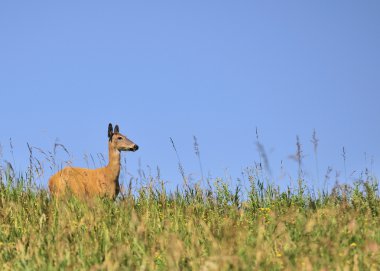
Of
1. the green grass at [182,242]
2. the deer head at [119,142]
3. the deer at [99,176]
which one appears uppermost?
the deer head at [119,142]

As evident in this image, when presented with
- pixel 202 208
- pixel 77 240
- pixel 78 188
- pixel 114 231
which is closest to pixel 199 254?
pixel 77 240

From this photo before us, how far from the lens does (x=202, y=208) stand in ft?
29.0

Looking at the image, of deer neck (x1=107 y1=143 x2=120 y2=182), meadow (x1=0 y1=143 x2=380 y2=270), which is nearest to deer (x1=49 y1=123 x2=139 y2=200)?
deer neck (x1=107 y1=143 x2=120 y2=182)

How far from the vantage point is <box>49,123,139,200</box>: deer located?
11.5m

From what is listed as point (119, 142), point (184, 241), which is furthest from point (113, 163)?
point (184, 241)

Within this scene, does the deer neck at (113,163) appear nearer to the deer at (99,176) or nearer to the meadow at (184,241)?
the deer at (99,176)

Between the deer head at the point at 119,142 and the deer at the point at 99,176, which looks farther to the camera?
the deer head at the point at 119,142

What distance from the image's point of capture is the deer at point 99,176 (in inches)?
451

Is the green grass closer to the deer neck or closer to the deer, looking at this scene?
the deer

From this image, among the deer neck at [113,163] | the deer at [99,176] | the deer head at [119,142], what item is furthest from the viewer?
the deer head at [119,142]

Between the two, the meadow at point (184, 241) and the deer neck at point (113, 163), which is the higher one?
the deer neck at point (113, 163)

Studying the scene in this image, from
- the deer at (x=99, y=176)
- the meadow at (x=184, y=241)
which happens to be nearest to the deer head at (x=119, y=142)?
the deer at (x=99, y=176)

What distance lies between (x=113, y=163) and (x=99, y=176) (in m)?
1.13

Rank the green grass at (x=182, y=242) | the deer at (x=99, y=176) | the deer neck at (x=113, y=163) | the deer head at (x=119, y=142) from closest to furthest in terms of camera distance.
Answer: the green grass at (x=182, y=242) < the deer at (x=99, y=176) < the deer neck at (x=113, y=163) < the deer head at (x=119, y=142)
